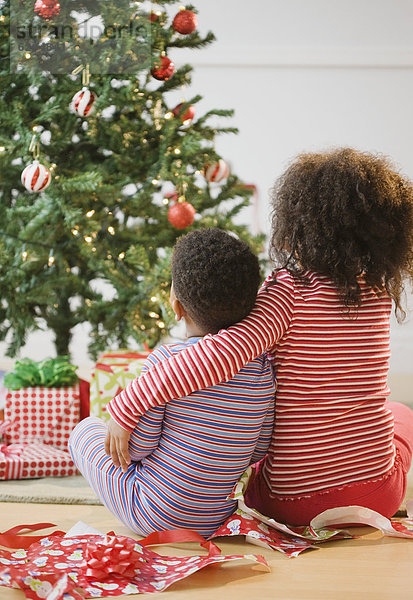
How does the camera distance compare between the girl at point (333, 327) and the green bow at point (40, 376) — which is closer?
the girl at point (333, 327)

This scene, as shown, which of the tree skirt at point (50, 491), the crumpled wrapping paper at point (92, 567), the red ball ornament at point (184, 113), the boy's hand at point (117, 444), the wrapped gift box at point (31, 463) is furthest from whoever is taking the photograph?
the red ball ornament at point (184, 113)

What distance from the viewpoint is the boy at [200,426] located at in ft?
3.79

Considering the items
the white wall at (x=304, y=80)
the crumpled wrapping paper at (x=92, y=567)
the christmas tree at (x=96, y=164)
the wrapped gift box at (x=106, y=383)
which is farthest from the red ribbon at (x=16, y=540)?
the white wall at (x=304, y=80)

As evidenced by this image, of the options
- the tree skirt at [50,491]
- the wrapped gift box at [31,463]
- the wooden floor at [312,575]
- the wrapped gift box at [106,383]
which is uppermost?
the wrapped gift box at [106,383]

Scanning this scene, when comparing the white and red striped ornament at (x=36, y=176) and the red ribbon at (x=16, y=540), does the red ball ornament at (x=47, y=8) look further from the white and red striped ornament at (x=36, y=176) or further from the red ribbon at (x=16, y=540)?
the red ribbon at (x=16, y=540)

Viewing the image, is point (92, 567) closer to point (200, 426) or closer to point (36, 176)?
point (200, 426)

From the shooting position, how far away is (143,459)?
1209 mm

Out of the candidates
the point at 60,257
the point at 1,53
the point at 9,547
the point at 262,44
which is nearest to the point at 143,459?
the point at 9,547

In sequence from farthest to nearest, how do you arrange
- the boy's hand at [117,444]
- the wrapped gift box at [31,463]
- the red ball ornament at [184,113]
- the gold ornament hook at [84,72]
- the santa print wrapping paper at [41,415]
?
the red ball ornament at [184,113] → the gold ornament hook at [84,72] → the santa print wrapping paper at [41,415] → the wrapped gift box at [31,463] → the boy's hand at [117,444]

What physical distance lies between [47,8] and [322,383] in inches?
50.2

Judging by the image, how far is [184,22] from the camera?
6.37 ft

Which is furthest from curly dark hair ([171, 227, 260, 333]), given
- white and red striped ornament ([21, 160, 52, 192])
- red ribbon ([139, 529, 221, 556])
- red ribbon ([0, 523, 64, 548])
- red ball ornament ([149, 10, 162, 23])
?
red ball ornament ([149, 10, 162, 23])

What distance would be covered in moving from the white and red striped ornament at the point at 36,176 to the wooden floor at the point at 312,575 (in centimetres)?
91

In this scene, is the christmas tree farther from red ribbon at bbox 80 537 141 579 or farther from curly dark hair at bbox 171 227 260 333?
red ribbon at bbox 80 537 141 579
